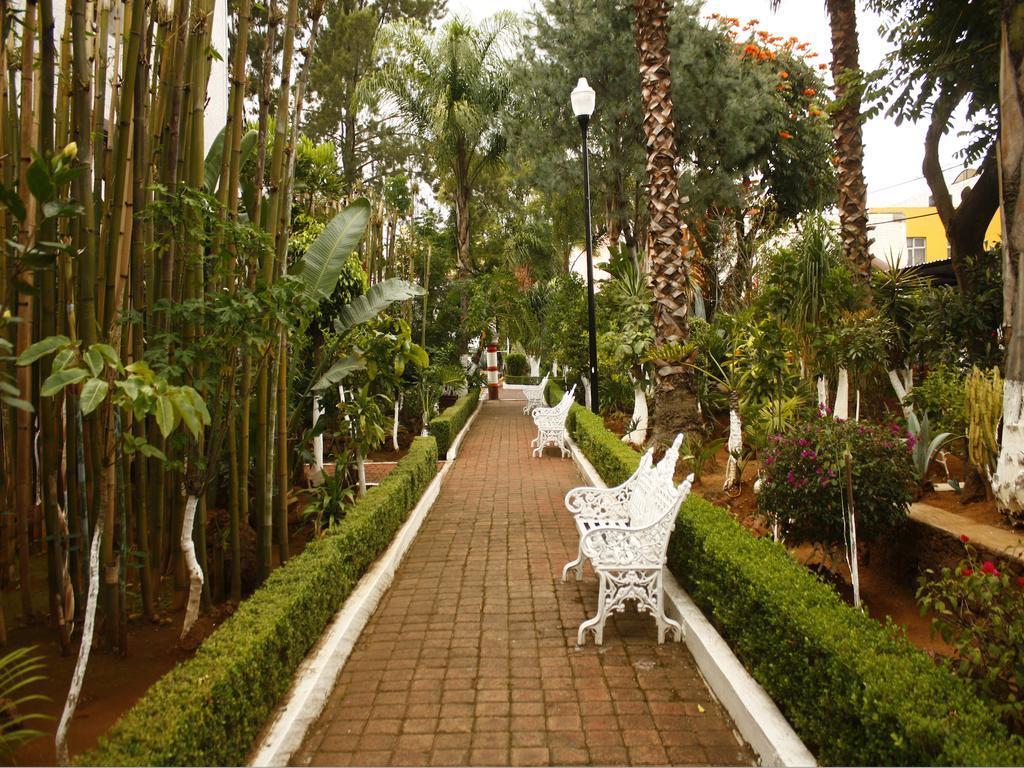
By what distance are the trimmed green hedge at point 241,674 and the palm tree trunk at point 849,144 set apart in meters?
7.87

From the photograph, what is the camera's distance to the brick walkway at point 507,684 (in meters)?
3.52

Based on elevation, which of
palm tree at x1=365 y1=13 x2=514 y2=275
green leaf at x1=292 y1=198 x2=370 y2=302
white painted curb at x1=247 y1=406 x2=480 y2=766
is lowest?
white painted curb at x1=247 y1=406 x2=480 y2=766

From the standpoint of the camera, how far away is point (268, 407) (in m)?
5.05

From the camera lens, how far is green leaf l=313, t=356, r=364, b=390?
6.67 meters

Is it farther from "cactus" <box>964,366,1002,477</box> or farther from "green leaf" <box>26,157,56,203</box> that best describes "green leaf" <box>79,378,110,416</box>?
"cactus" <box>964,366,1002,477</box>

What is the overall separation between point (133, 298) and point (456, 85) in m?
17.7

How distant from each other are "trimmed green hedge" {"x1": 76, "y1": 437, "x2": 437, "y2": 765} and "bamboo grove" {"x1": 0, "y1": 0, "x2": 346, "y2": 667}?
478 mm

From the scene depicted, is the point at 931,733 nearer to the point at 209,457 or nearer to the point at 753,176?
the point at 209,457

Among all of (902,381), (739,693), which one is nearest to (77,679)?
(739,693)

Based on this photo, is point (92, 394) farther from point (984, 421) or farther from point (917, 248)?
point (917, 248)

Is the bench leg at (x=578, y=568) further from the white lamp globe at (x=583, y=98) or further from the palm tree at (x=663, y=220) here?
the white lamp globe at (x=583, y=98)

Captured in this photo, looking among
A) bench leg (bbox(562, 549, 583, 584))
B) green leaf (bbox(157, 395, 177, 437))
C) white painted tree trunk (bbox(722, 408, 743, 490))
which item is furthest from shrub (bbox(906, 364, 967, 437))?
green leaf (bbox(157, 395, 177, 437))

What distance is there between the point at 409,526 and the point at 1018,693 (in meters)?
5.63

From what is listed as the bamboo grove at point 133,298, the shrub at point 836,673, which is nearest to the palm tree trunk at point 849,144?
the shrub at point 836,673
